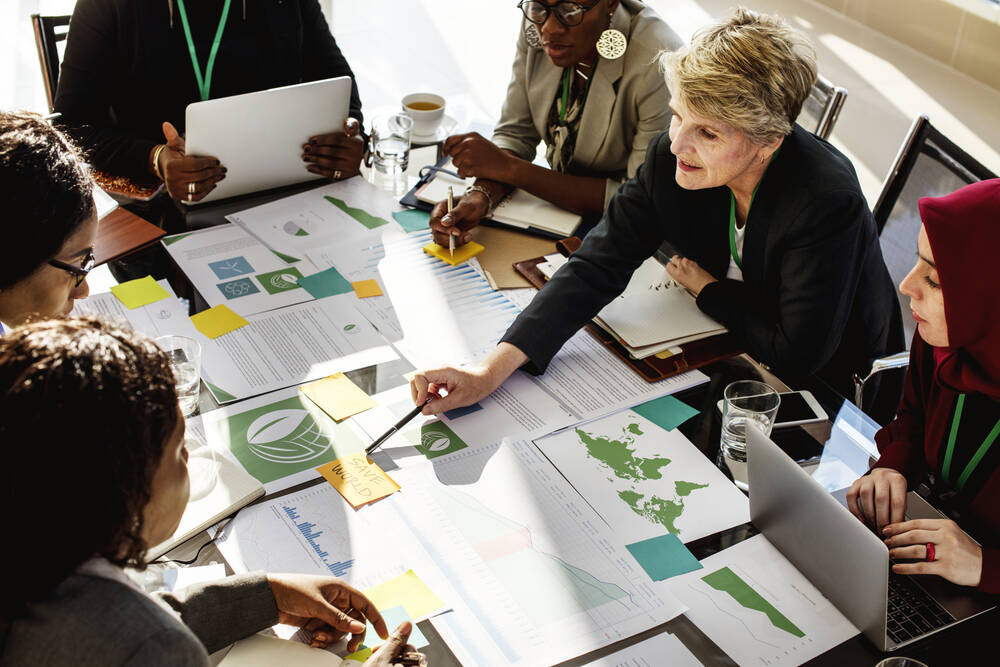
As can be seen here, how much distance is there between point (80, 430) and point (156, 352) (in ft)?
0.47

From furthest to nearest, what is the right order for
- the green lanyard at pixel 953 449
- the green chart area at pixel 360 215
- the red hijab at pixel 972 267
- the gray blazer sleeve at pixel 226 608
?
the green chart area at pixel 360 215 → the green lanyard at pixel 953 449 → the red hijab at pixel 972 267 → the gray blazer sleeve at pixel 226 608

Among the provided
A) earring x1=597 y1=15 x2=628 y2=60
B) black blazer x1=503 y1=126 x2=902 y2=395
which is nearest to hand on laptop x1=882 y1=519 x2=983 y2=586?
black blazer x1=503 y1=126 x2=902 y2=395

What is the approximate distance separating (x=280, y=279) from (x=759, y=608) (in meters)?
1.21

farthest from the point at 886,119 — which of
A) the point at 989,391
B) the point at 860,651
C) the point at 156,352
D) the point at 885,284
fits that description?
the point at 156,352

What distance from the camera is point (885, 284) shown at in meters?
1.87

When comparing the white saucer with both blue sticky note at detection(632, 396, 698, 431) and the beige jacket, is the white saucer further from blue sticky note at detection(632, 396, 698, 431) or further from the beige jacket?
blue sticky note at detection(632, 396, 698, 431)

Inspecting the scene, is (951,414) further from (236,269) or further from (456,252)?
(236,269)

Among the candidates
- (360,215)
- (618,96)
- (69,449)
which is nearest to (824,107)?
(618,96)

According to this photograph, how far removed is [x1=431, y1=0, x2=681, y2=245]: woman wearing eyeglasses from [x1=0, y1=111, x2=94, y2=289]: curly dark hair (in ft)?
3.01

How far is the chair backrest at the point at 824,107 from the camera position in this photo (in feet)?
7.30

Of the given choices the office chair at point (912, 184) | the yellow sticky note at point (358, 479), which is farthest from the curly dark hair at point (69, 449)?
the office chair at point (912, 184)

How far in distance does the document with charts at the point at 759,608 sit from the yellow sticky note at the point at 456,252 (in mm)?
977

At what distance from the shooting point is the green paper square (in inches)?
73.9

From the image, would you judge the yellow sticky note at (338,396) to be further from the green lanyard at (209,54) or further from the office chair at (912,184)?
the green lanyard at (209,54)
